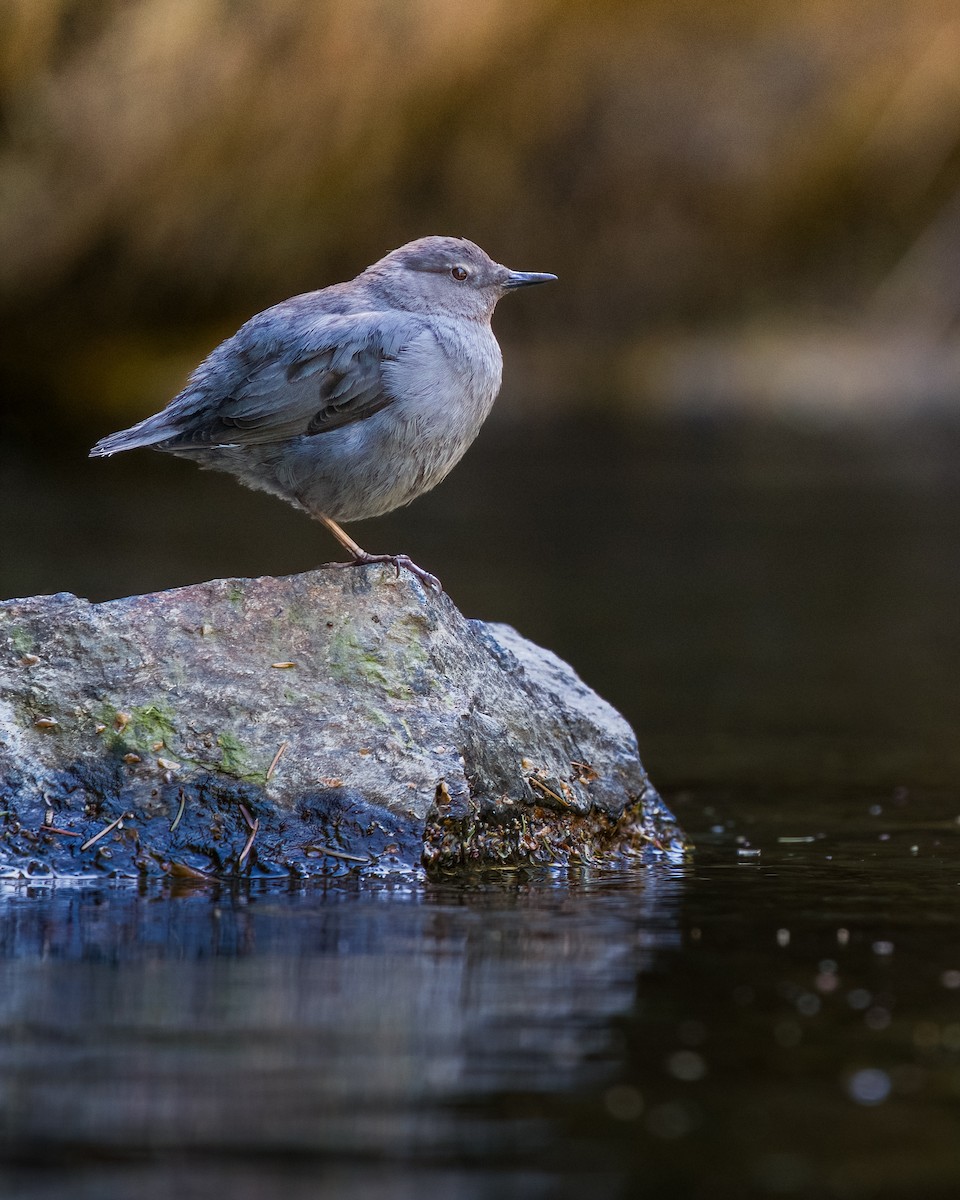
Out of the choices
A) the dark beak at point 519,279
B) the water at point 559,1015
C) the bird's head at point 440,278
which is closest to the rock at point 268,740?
the water at point 559,1015

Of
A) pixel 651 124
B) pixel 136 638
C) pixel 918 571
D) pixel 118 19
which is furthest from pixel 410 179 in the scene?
pixel 136 638

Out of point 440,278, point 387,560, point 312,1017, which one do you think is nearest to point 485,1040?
point 312,1017

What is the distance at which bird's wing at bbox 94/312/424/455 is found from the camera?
5.27m

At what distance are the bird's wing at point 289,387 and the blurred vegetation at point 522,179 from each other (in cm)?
902

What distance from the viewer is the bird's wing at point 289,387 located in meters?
5.27

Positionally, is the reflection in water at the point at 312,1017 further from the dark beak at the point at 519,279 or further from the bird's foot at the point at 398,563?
the dark beak at the point at 519,279

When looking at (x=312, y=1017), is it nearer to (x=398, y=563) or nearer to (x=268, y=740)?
(x=268, y=740)

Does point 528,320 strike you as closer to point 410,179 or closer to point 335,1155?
point 410,179

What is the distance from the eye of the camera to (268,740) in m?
4.96

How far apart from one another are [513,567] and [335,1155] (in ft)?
38.2

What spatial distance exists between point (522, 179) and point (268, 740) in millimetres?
16378

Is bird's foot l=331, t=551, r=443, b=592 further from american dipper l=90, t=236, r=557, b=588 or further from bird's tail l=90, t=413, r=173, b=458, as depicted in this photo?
bird's tail l=90, t=413, r=173, b=458

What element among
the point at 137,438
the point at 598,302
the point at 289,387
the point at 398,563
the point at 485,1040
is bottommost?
the point at 485,1040

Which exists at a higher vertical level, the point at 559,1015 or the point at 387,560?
the point at 387,560
